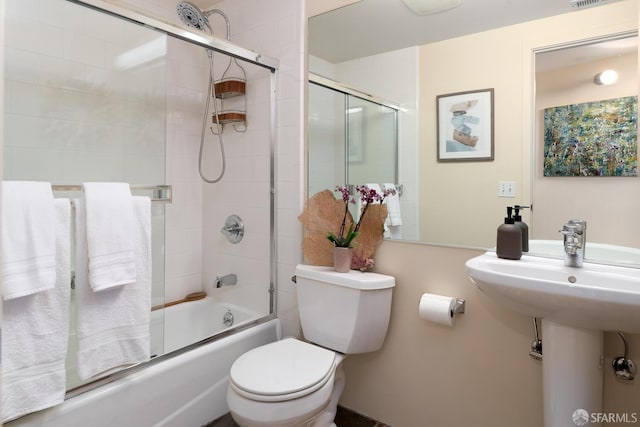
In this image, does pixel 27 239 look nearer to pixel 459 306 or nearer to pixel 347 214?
pixel 347 214

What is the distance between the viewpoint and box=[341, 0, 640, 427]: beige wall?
149 cm

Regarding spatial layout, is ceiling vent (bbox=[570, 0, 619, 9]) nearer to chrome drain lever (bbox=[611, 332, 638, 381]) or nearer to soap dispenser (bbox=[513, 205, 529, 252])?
soap dispenser (bbox=[513, 205, 529, 252])

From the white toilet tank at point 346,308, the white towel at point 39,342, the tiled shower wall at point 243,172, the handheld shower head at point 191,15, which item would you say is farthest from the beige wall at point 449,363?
the handheld shower head at point 191,15

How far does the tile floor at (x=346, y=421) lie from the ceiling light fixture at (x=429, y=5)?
1939 mm

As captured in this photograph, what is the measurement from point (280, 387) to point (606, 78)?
1.58m

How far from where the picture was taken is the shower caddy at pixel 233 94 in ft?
7.45

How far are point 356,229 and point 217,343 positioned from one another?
2.75 feet

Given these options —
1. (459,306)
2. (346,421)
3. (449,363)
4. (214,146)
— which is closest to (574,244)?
(459,306)

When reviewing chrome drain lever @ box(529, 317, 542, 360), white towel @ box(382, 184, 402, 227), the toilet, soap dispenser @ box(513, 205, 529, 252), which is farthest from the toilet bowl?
soap dispenser @ box(513, 205, 529, 252)

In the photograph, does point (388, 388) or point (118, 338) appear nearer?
point (118, 338)

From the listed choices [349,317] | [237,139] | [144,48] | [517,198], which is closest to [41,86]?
[144,48]

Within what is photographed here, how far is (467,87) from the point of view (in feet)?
5.36

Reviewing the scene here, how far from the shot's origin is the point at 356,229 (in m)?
1.88

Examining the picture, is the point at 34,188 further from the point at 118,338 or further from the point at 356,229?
the point at 356,229
